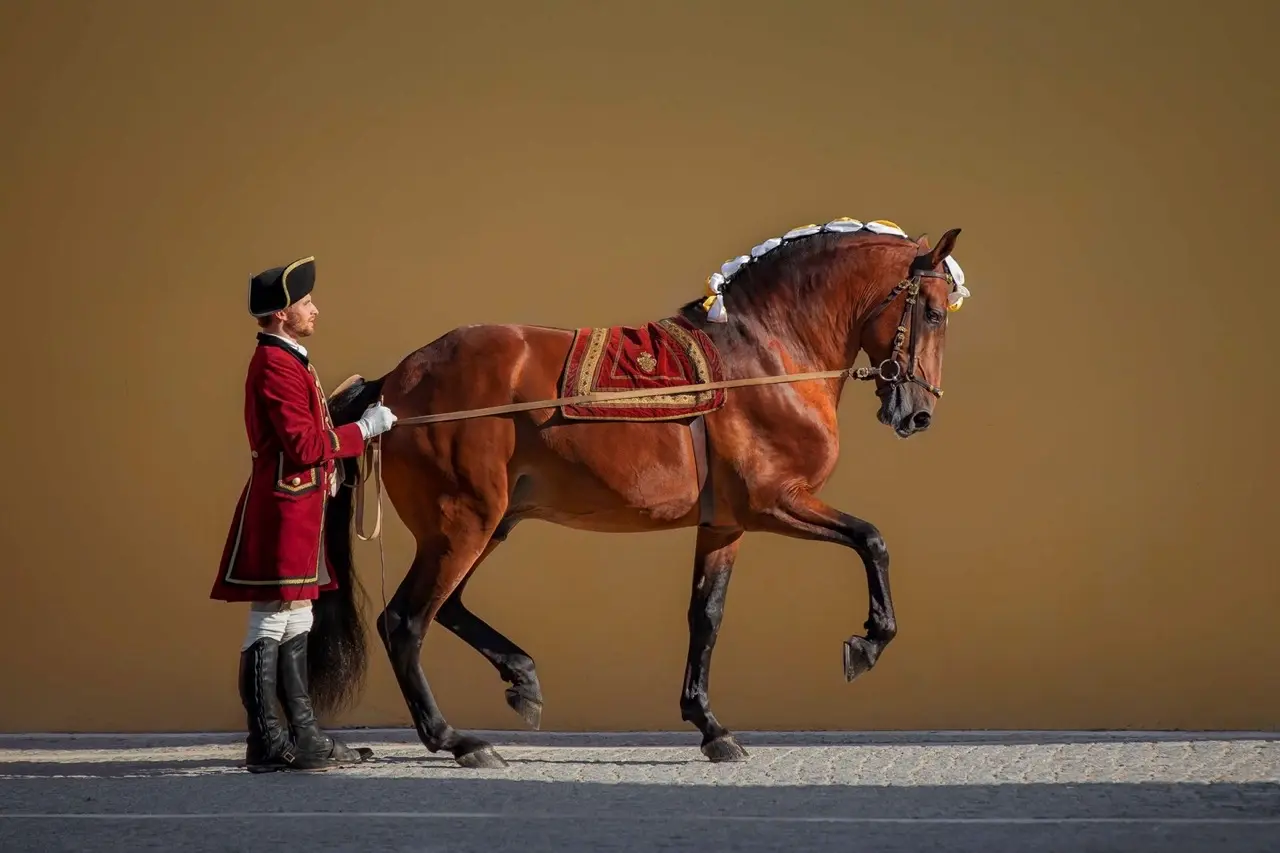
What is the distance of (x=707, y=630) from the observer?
6.55m

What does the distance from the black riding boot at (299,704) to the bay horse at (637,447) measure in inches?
6.6

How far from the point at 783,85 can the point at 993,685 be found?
9.31ft

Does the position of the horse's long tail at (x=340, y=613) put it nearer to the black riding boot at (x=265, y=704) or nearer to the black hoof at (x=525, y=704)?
the black riding boot at (x=265, y=704)

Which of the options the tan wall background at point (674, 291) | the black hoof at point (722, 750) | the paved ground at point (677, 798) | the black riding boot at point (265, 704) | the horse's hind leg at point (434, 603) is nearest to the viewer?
the paved ground at point (677, 798)

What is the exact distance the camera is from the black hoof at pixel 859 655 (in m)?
6.00

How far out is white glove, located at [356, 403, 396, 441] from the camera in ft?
20.0

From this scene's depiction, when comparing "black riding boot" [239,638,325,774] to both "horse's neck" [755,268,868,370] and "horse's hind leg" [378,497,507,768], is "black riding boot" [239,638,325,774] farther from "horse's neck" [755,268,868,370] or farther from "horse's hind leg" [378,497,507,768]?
"horse's neck" [755,268,868,370]

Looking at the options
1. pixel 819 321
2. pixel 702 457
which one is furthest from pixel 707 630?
pixel 819 321

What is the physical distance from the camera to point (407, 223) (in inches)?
298

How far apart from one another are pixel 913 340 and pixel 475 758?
2.25 metres

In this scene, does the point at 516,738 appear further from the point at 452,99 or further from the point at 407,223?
the point at 452,99

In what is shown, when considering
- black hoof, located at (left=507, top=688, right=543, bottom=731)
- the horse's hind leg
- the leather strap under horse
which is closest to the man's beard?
the leather strap under horse

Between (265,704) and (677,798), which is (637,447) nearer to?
(677,798)

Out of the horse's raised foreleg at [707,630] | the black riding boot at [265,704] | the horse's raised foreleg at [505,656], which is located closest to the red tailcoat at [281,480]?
the black riding boot at [265,704]
